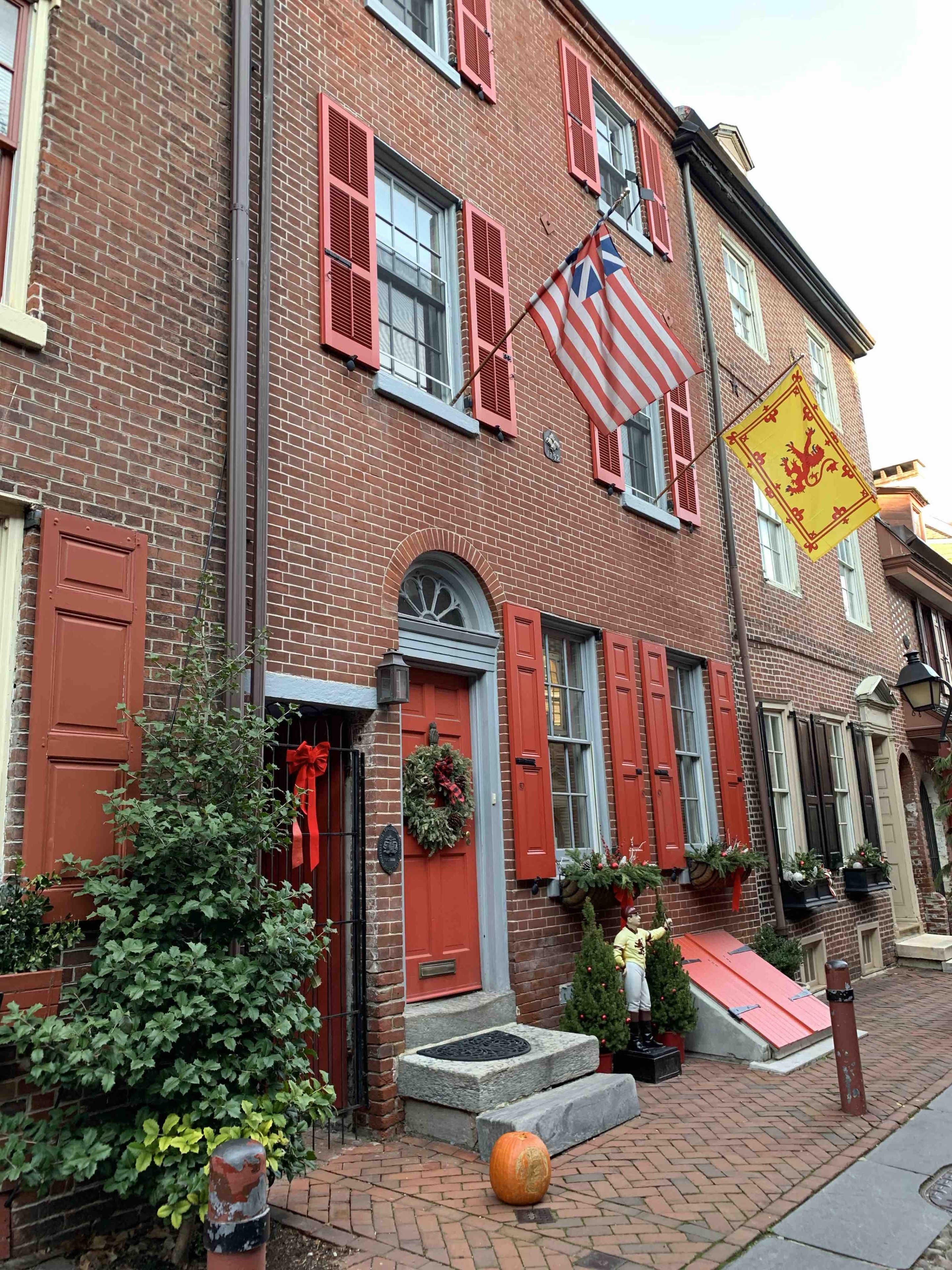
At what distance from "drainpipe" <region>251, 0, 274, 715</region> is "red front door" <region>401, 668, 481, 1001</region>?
1.58 meters

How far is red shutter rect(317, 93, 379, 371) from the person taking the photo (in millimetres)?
6602

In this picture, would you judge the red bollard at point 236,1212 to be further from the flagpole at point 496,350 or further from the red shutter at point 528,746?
the flagpole at point 496,350

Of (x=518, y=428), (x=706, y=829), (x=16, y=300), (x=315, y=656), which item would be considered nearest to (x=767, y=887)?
(x=706, y=829)

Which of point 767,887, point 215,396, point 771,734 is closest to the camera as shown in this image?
point 215,396

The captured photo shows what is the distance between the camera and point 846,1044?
234 inches

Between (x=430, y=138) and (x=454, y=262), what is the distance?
1032mm

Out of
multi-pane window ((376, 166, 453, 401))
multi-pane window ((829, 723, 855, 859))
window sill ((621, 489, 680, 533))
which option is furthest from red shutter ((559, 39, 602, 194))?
multi-pane window ((829, 723, 855, 859))

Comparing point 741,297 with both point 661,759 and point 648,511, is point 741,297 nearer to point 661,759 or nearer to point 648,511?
point 648,511

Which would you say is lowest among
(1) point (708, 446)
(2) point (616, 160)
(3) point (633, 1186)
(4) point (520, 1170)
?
(3) point (633, 1186)

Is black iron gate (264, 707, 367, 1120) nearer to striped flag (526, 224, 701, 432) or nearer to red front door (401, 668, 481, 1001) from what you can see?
red front door (401, 668, 481, 1001)

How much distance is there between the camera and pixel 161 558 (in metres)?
5.12

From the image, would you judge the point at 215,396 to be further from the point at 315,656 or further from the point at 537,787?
the point at 537,787

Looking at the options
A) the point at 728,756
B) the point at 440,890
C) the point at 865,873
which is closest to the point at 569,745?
the point at 440,890

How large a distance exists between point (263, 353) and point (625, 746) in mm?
4733
